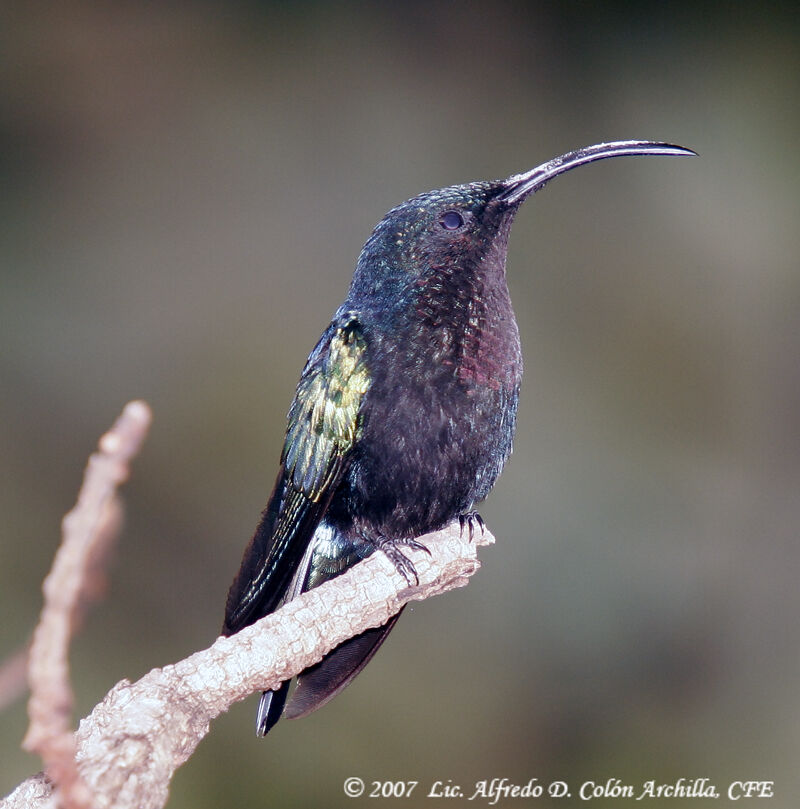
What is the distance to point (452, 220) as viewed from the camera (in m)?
2.18

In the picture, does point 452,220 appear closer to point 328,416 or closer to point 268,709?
point 328,416

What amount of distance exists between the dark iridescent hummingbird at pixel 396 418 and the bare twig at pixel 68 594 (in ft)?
3.67

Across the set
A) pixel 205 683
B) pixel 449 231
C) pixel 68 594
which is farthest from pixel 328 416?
pixel 68 594

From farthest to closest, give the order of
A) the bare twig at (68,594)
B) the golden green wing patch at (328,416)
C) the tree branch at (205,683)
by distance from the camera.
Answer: the golden green wing patch at (328,416)
the tree branch at (205,683)
the bare twig at (68,594)

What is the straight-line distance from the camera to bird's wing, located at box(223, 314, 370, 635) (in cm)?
181

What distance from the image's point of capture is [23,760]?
11.4 ft

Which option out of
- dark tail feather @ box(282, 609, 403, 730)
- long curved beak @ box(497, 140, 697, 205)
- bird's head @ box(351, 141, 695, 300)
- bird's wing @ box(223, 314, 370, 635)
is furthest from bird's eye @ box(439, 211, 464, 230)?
dark tail feather @ box(282, 609, 403, 730)

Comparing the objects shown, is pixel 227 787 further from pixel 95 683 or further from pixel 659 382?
pixel 659 382

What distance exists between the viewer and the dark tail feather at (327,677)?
1979 mm

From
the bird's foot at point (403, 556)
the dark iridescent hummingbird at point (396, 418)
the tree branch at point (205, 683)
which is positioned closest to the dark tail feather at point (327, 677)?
the dark iridescent hummingbird at point (396, 418)

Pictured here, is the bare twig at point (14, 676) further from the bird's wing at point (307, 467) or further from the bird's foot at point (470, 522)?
the bird's foot at point (470, 522)

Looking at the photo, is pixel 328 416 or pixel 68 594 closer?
pixel 68 594

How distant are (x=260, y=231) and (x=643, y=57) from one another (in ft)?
6.53

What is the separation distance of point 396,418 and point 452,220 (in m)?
0.54
